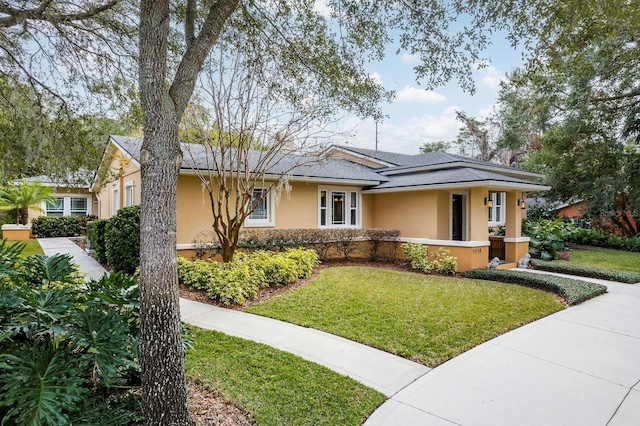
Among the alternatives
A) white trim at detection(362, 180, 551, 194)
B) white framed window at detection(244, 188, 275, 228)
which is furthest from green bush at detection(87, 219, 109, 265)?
white trim at detection(362, 180, 551, 194)

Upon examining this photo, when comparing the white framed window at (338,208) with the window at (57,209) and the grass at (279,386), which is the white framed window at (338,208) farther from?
the window at (57,209)

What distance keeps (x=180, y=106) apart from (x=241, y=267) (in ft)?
20.2

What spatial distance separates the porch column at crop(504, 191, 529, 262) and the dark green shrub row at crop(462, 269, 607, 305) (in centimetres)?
298

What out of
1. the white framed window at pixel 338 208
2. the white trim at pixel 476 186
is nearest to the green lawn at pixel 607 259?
the white trim at pixel 476 186

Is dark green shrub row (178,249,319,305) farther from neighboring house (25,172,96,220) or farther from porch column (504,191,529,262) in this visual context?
neighboring house (25,172,96,220)

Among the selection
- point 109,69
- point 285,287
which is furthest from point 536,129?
point 109,69

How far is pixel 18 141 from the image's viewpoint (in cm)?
793

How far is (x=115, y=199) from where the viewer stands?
17141 mm

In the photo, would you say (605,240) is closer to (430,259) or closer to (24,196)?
(430,259)

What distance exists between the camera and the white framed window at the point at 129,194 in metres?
14.0

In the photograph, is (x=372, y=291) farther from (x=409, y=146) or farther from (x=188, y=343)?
(x=409, y=146)

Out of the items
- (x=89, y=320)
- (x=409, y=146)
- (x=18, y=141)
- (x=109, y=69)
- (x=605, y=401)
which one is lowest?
(x=605, y=401)

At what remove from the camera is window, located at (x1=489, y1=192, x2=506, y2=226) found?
18.3 metres

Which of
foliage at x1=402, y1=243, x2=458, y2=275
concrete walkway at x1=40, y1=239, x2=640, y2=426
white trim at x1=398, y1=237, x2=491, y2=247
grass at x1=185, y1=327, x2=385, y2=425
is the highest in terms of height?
white trim at x1=398, y1=237, x2=491, y2=247
